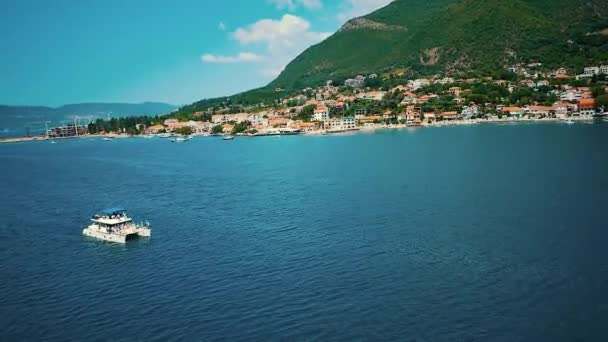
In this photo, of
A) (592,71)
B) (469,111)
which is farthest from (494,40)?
(469,111)

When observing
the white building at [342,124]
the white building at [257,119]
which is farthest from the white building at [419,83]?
the white building at [257,119]

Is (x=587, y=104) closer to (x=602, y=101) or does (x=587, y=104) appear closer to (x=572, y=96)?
(x=602, y=101)

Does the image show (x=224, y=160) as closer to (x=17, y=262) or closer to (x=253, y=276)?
(x=17, y=262)

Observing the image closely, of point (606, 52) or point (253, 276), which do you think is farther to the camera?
point (606, 52)

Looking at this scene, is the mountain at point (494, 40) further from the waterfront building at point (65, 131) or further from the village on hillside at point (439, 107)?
the waterfront building at point (65, 131)

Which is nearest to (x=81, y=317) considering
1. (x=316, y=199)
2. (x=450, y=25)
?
(x=316, y=199)

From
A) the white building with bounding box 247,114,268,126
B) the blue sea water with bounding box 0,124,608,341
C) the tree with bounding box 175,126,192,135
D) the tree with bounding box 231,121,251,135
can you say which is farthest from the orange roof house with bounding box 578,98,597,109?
the tree with bounding box 175,126,192,135
